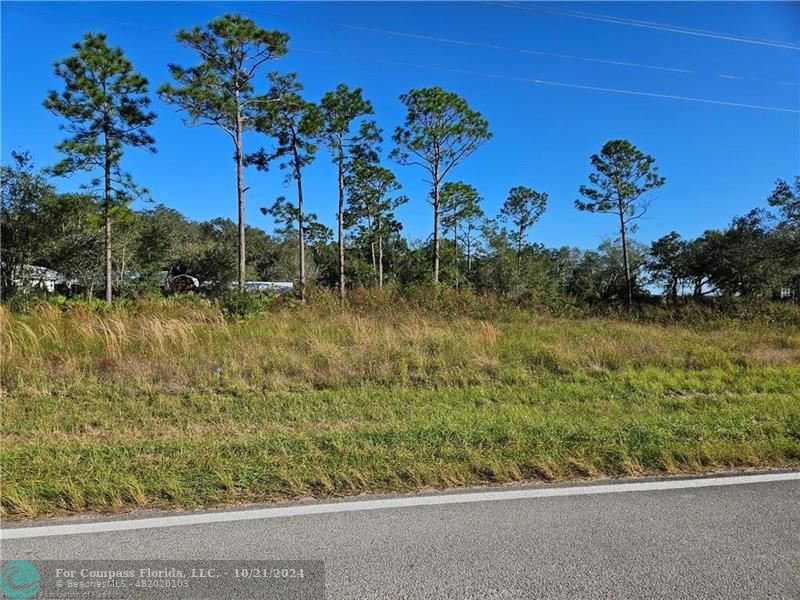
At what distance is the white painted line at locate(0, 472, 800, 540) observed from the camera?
2.68m

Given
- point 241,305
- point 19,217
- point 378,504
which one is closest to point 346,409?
point 378,504

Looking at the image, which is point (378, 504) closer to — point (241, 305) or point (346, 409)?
point (346, 409)

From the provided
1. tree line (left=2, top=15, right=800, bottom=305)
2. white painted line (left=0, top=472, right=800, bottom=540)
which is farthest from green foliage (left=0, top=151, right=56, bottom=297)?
white painted line (left=0, top=472, right=800, bottom=540)

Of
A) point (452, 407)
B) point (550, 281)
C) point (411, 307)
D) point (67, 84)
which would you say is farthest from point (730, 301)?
point (67, 84)

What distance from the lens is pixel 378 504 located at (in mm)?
3031

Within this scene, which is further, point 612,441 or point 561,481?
point 612,441

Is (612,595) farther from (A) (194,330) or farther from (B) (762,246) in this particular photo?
(B) (762,246)

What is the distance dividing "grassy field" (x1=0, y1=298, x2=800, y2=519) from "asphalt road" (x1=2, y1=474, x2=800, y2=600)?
0.45 m

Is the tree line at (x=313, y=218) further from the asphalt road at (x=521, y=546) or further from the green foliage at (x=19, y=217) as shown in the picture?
the asphalt road at (x=521, y=546)

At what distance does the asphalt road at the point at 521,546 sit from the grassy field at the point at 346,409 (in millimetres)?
447

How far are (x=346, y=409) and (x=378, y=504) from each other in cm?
250

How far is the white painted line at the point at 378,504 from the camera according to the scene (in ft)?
8.79

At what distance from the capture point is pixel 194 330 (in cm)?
858

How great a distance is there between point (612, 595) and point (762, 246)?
3704 cm
